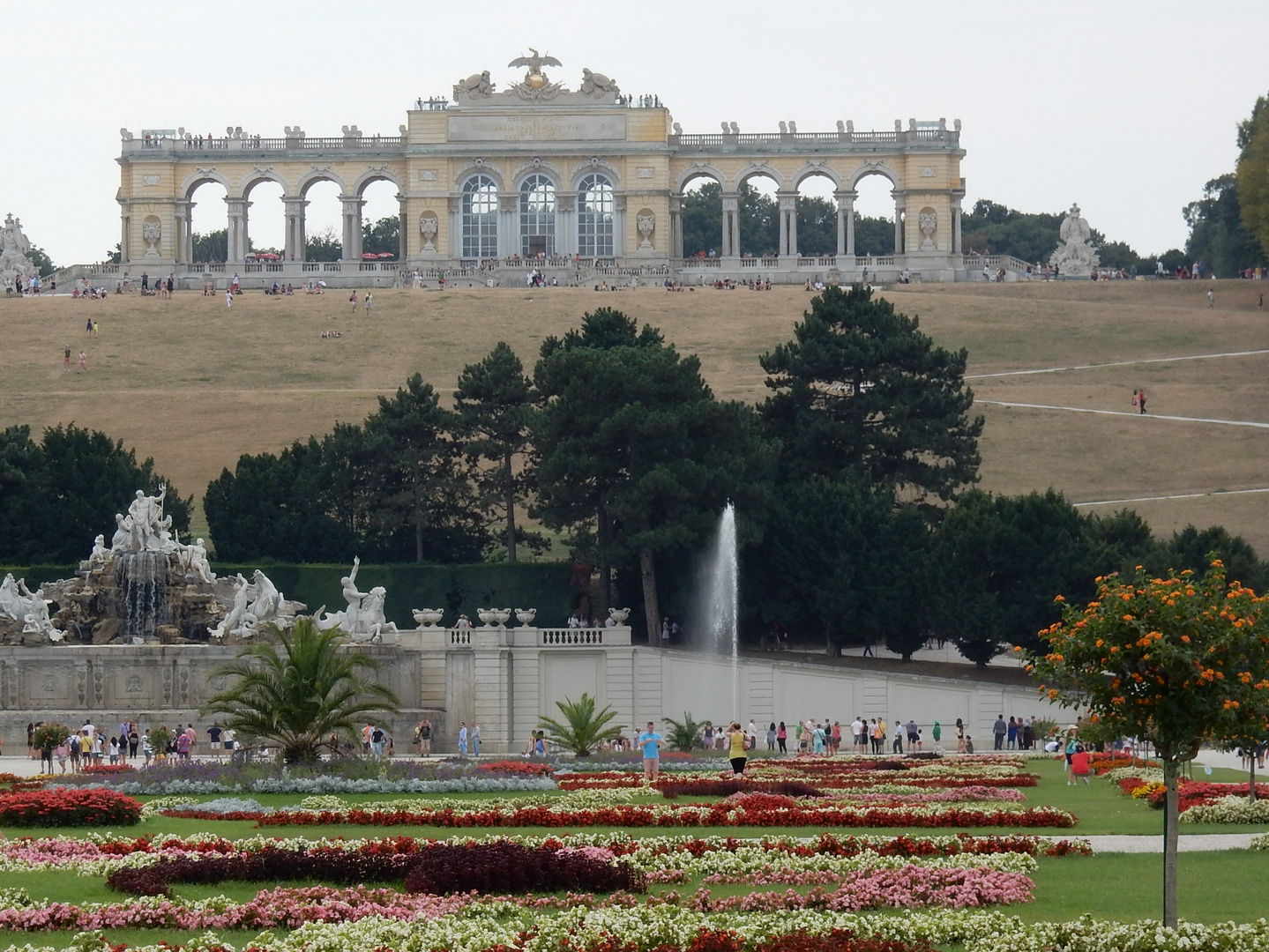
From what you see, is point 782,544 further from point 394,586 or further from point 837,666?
point 394,586

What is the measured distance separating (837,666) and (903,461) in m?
11.4

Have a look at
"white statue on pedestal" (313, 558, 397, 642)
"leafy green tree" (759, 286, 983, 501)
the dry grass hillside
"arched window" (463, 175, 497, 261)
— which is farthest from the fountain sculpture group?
"arched window" (463, 175, 497, 261)

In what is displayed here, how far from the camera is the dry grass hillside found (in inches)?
2547

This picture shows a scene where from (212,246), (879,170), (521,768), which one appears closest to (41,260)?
(212,246)

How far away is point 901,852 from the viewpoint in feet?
63.3

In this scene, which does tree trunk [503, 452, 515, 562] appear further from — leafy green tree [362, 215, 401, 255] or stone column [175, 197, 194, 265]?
leafy green tree [362, 215, 401, 255]

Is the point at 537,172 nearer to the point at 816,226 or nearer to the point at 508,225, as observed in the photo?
the point at 508,225

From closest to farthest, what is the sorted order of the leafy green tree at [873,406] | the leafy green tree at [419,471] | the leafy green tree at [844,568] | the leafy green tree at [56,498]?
the leafy green tree at [844,568]
the leafy green tree at [56,498]
the leafy green tree at [419,471]
the leafy green tree at [873,406]

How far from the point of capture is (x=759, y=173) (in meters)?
97.1

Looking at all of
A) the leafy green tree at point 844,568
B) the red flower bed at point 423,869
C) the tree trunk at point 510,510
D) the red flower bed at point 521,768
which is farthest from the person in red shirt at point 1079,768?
the tree trunk at point 510,510

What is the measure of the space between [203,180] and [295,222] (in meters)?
4.48

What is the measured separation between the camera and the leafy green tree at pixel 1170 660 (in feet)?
49.0

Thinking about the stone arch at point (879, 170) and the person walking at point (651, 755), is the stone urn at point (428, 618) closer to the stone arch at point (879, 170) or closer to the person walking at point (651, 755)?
the person walking at point (651, 755)

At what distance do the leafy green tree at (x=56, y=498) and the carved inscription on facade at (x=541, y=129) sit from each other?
137 ft
